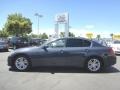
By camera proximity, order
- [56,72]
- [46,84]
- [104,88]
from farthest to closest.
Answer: [56,72] < [46,84] < [104,88]

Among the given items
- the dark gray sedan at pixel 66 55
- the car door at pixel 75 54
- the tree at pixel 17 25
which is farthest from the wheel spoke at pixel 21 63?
the tree at pixel 17 25

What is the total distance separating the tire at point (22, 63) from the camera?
12.4 metres

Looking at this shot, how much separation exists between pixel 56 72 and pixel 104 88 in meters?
3.70

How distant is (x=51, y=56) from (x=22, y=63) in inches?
50.1

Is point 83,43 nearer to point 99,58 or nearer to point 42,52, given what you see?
point 99,58

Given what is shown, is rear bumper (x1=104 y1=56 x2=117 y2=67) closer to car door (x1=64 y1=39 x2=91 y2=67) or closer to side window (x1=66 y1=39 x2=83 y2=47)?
car door (x1=64 y1=39 x2=91 y2=67)

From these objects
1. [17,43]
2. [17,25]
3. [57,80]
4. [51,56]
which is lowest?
[57,80]

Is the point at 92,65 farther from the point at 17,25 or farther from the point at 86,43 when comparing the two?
the point at 17,25

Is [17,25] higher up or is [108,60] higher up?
[17,25]

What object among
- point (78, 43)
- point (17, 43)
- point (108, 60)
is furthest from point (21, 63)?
point (17, 43)

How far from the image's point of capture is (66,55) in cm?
1222

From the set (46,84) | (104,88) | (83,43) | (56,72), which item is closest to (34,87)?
(46,84)

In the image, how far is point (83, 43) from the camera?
12547 millimetres

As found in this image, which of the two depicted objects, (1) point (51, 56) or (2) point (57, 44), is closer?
(1) point (51, 56)
